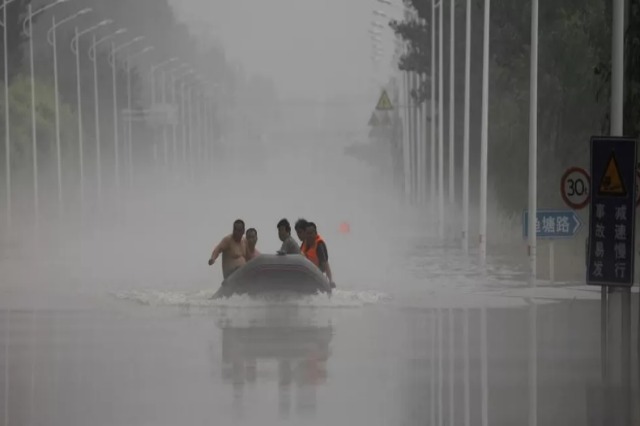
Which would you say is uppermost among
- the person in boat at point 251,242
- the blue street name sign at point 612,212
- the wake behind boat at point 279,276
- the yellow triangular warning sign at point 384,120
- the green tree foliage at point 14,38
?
the green tree foliage at point 14,38

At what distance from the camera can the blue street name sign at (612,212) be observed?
89.7ft

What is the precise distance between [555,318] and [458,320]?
4.88ft

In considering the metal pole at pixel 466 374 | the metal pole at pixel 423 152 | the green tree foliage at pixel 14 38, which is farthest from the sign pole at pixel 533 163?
the green tree foliage at pixel 14 38

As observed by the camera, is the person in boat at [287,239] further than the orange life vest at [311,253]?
No

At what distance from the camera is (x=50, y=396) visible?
22.9m

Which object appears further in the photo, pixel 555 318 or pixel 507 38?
pixel 507 38

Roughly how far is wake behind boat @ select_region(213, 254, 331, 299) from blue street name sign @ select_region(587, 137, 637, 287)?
373 inches

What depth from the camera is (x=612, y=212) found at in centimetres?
2780

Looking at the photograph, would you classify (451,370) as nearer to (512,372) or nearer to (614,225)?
(512,372)

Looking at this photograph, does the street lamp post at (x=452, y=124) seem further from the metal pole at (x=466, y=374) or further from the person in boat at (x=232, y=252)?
the metal pole at (x=466, y=374)

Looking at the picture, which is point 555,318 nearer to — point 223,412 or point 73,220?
point 223,412

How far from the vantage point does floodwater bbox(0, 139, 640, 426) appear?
21.6m

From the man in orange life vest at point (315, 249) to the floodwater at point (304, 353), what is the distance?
748mm

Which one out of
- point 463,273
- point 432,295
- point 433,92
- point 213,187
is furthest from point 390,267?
point 213,187
